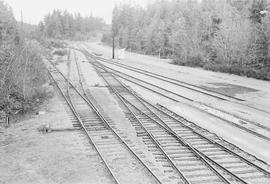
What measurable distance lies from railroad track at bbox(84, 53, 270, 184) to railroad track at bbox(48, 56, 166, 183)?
974mm

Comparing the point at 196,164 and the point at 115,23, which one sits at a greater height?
the point at 115,23

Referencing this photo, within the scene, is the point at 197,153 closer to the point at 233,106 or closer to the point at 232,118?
the point at 232,118

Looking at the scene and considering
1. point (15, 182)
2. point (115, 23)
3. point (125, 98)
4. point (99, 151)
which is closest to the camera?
point (15, 182)

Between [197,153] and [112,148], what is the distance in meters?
3.19

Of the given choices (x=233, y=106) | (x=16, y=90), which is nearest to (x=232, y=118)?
(x=233, y=106)

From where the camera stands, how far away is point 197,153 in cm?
1112

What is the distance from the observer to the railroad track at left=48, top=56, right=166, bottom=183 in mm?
9562

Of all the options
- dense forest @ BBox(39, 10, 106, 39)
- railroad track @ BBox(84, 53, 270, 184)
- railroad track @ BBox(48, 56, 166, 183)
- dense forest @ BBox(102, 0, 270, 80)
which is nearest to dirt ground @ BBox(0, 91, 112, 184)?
railroad track @ BBox(48, 56, 166, 183)

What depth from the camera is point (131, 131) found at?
46.1ft

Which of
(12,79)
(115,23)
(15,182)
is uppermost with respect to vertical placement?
(115,23)

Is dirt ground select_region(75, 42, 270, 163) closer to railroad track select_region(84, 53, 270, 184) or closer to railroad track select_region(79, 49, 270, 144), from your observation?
railroad track select_region(79, 49, 270, 144)

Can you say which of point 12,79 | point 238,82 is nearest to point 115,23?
point 238,82

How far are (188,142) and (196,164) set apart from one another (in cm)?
202

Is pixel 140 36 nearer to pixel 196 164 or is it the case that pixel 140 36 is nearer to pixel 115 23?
pixel 115 23
